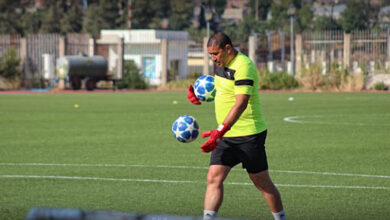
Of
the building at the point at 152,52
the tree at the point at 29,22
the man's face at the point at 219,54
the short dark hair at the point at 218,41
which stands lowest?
the man's face at the point at 219,54

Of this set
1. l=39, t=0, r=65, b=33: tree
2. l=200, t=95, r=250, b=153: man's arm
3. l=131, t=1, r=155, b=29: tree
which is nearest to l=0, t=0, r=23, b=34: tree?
l=39, t=0, r=65, b=33: tree

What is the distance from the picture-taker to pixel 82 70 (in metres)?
43.2

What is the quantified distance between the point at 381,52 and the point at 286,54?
14521 mm

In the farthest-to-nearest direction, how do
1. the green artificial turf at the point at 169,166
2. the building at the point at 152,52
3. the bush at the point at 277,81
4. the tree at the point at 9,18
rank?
the tree at the point at 9,18 < the building at the point at 152,52 < the bush at the point at 277,81 < the green artificial turf at the point at 169,166

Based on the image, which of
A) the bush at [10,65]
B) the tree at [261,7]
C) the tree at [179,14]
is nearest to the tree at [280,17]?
the tree at [261,7]

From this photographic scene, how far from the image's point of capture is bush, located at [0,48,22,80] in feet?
149

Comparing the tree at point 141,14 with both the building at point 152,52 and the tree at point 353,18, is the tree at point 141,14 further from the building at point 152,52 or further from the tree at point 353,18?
the building at point 152,52

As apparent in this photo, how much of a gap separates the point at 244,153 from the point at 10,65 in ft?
131

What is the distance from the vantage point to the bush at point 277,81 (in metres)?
42.1

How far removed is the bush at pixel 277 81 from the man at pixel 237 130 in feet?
114

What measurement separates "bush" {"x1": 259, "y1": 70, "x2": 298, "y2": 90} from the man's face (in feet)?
115

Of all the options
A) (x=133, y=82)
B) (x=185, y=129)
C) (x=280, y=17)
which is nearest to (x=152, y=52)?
(x=133, y=82)

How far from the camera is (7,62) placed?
150 feet

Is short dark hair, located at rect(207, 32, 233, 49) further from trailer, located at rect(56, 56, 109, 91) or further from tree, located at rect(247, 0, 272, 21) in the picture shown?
tree, located at rect(247, 0, 272, 21)
